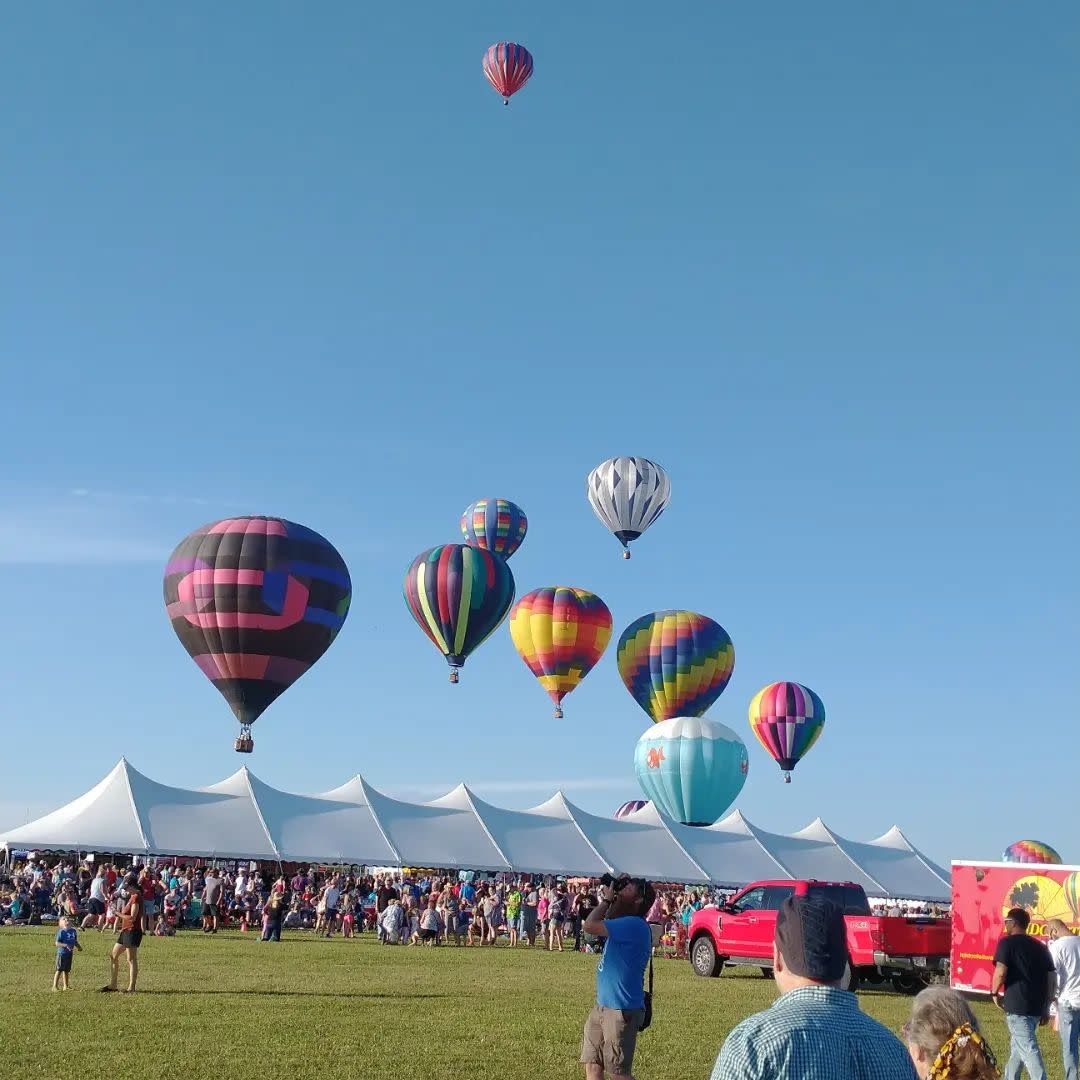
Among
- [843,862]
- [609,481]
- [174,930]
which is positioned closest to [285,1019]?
[174,930]

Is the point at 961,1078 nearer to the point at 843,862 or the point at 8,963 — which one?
the point at 8,963

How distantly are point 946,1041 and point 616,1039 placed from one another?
427cm

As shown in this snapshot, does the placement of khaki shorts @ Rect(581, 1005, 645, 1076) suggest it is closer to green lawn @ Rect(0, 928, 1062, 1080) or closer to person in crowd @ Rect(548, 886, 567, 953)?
green lawn @ Rect(0, 928, 1062, 1080)

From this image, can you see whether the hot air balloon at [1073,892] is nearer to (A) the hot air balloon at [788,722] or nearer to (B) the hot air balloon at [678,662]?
(B) the hot air balloon at [678,662]

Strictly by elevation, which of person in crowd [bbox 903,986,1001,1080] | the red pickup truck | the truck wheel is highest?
person in crowd [bbox 903,986,1001,1080]

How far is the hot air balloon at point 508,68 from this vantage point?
43.0 metres

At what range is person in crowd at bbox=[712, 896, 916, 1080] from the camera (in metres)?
3.20

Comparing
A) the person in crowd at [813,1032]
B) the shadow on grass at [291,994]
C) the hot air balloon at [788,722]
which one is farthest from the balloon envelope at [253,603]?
the person in crowd at [813,1032]

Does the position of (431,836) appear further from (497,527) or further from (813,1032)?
(813,1032)

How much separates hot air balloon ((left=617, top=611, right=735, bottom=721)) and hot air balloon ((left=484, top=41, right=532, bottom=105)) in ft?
62.9

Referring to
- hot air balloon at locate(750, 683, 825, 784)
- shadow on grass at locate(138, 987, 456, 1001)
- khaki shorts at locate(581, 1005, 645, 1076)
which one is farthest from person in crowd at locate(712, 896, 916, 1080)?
hot air balloon at locate(750, 683, 825, 784)

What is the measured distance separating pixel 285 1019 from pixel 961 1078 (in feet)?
36.0

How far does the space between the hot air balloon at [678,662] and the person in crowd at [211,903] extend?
20518mm

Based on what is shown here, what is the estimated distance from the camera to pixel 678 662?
154 ft
